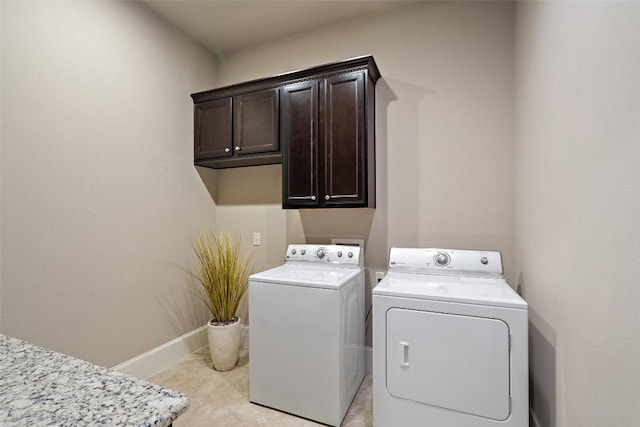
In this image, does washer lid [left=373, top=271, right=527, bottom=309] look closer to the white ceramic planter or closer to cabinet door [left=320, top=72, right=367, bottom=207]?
cabinet door [left=320, top=72, right=367, bottom=207]

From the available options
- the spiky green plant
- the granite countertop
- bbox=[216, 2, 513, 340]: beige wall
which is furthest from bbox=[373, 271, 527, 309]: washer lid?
the spiky green plant

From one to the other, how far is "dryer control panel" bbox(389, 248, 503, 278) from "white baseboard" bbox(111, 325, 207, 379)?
6.10ft

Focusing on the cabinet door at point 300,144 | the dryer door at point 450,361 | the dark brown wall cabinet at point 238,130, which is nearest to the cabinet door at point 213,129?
the dark brown wall cabinet at point 238,130

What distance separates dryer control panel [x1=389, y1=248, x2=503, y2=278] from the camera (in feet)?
5.90

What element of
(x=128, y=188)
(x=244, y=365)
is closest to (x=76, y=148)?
(x=128, y=188)

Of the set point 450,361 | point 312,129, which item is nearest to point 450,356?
point 450,361

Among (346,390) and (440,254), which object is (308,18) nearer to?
(440,254)

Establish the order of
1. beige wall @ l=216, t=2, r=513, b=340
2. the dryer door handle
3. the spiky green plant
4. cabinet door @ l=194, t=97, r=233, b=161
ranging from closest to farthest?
the dryer door handle
beige wall @ l=216, t=2, r=513, b=340
the spiky green plant
cabinet door @ l=194, t=97, r=233, b=161

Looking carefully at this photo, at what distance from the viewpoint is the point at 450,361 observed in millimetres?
1383

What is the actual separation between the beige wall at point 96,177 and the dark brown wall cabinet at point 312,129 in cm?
52

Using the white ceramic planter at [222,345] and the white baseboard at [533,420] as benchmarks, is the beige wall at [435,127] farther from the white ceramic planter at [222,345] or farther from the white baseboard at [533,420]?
the white ceramic planter at [222,345]

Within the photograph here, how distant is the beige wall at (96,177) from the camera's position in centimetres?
160

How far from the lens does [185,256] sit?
2.58 metres

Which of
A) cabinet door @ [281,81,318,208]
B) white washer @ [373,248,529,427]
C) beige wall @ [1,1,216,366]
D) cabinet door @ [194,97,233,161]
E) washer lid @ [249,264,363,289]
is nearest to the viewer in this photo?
white washer @ [373,248,529,427]
